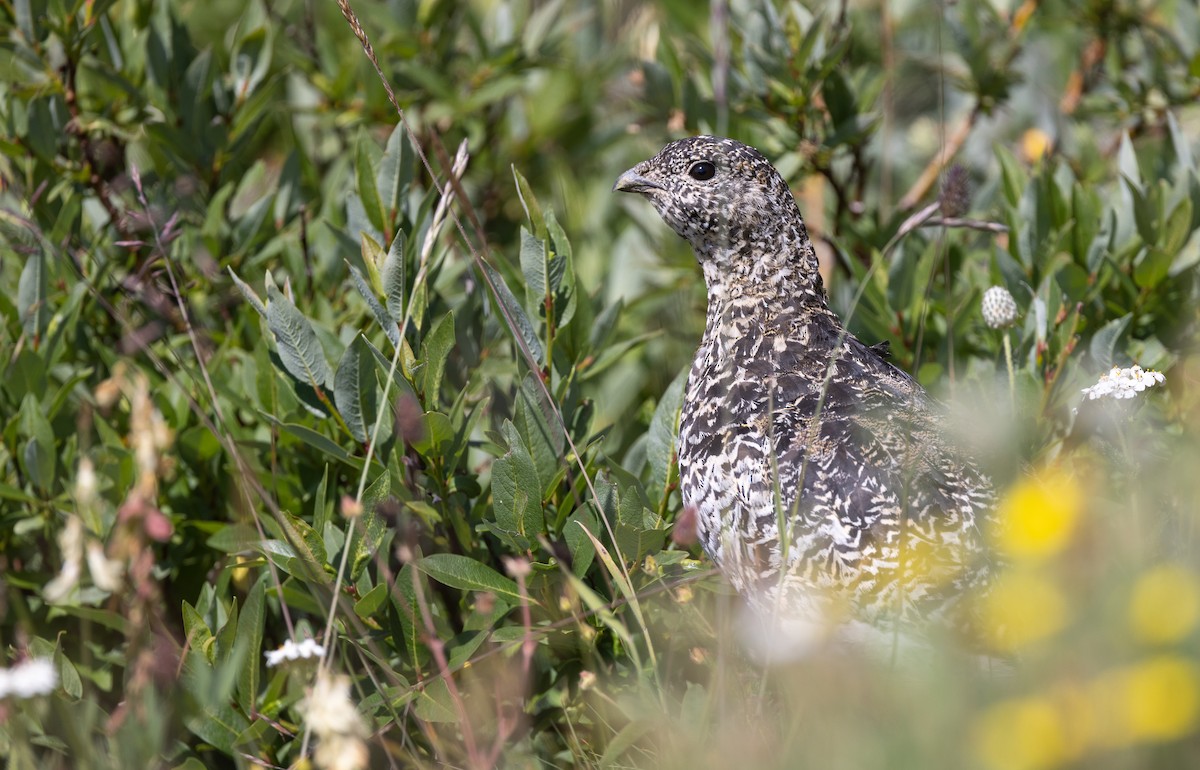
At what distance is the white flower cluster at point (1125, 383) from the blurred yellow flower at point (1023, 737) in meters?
1.43

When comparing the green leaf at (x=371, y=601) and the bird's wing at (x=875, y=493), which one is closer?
the bird's wing at (x=875, y=493)

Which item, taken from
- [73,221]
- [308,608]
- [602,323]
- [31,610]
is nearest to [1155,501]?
[602,323]

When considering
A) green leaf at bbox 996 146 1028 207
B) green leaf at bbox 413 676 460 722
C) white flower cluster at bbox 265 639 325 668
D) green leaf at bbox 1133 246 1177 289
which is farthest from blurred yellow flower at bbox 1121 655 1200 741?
green leaf at bbox 996 146 1028 207

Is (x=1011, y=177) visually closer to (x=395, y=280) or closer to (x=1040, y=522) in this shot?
(x=395, y=280)

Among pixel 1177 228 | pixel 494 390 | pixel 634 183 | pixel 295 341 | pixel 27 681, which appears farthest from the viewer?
pixel 494 390

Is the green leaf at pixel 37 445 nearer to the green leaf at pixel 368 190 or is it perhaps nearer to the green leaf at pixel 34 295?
the green leaf at pixel 34 295

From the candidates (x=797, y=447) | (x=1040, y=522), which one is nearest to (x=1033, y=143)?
(x=797, y=447)

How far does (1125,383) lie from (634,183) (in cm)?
144

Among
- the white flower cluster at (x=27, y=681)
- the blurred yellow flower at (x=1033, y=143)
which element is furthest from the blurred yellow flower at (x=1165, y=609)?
the blurred yellow flower at (x=1033, y=143)

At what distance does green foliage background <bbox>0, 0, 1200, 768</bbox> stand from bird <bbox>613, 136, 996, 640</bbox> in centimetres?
19

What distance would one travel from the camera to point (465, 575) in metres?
3.12

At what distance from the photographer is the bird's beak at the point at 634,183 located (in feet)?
11.5

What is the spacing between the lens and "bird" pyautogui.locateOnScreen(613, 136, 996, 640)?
2.70m

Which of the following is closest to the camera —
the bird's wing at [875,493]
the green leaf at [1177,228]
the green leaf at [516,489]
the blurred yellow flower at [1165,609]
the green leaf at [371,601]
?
the blurred yellow flower at [1165,609]
